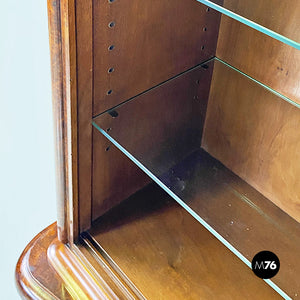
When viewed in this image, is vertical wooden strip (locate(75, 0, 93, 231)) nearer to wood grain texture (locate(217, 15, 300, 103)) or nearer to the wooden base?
the wooden base

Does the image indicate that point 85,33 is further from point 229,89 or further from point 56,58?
point 229,89

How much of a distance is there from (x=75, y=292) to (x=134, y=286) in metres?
0.08

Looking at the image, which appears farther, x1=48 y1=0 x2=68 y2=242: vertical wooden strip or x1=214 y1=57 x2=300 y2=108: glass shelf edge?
x1=214 y1=57 x2=300 y2=108: glass shelf edge

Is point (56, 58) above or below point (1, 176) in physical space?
above

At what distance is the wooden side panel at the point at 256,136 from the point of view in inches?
28.9

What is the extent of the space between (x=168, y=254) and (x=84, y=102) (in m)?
0.27

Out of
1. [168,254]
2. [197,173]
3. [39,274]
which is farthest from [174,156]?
[39,274]

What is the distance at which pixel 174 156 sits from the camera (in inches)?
29.2

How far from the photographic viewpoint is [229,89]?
0.78 metres

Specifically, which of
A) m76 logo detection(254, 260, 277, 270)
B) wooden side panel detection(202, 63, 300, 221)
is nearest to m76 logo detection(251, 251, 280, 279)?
m76 logo detection(254, 260, 277, 270)

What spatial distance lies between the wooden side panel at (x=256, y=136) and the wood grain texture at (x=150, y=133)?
0.02 metres

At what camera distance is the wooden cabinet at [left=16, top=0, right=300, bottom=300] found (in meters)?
0.64

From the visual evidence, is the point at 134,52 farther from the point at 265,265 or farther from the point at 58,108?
the point at 265,265

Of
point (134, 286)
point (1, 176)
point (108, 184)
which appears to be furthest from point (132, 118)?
point (1, 176)
